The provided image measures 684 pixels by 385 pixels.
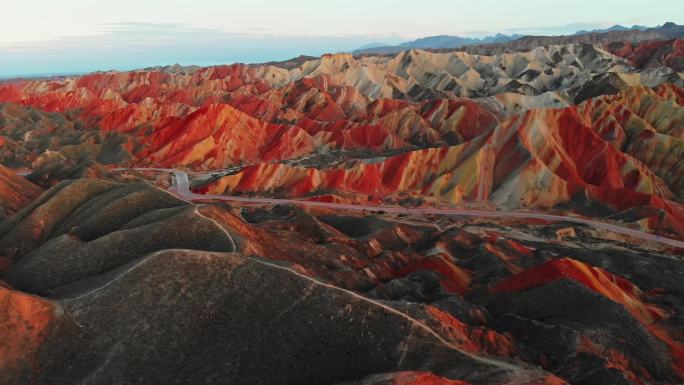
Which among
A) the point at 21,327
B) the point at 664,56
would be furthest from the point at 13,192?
the point at 664,56

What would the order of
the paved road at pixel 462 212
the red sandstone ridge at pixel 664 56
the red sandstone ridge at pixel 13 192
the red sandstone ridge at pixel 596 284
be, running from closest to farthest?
the red sandstone ridge at pixel 596 284 → the red sandstone ridge at pixel 13 192 → the paved road at pixel 462 212 → the red sandstone ridge at pixel 664 56

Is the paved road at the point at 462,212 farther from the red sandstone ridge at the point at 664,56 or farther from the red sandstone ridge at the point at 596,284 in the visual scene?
the red sandstone ridge at the point at 664,56

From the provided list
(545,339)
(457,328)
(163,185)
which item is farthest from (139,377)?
(163,185)

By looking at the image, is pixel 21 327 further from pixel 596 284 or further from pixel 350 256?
pixel 596 284

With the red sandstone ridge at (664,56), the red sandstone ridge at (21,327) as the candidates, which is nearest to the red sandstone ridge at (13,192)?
the red sandstone ridge at (21,327)

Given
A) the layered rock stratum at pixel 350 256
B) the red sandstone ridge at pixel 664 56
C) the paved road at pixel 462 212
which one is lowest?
the paved road at pixel 462 212

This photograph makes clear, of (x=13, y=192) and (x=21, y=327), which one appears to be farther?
(x=13, y=192)

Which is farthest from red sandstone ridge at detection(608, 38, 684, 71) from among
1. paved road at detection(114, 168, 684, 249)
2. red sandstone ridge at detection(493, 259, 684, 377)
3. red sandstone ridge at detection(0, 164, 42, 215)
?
red sandstone ridge at detection(0, 164, 42, 215)

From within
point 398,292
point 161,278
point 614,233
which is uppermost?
point 161,278

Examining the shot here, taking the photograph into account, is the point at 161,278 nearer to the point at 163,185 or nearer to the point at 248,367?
the point at 248,367

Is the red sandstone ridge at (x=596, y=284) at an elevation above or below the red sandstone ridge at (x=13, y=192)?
below

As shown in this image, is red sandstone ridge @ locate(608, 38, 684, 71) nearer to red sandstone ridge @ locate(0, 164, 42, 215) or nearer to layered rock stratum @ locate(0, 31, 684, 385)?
layered rock stratum @ locate(0, 31, 684, 385)
